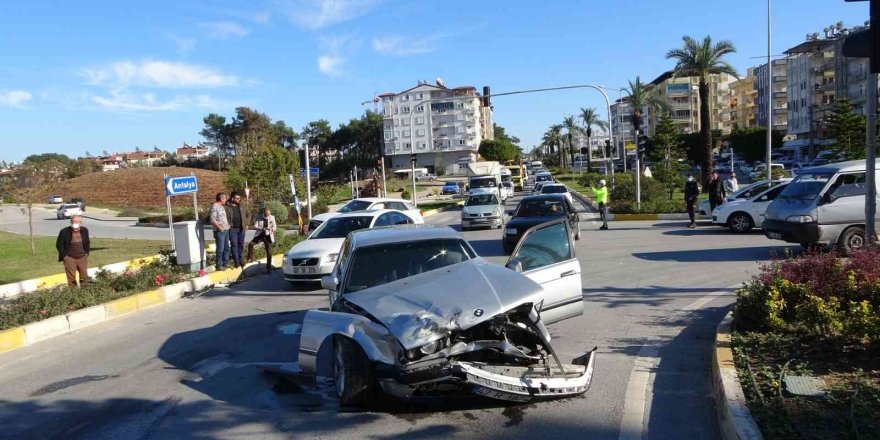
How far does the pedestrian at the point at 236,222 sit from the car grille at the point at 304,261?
Answer: 271 centimetres

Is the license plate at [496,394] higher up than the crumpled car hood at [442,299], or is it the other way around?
the crumpled car hood at [442,299]

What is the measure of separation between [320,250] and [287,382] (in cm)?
654

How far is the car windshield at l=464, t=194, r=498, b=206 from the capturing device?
86.6 ft

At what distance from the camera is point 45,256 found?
20984 millimetres

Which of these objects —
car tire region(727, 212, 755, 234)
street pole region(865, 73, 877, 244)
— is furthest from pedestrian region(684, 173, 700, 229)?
street pole region(865, 73, 877, 244)

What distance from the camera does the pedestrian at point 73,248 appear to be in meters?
12.5

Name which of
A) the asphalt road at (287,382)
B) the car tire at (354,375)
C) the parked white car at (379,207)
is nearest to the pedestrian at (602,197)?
the parked white car at (379,207)

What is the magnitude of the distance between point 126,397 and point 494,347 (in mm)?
3836

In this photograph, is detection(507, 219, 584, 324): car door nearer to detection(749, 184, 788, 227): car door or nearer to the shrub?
detection(749, 184, 788, 227): car door

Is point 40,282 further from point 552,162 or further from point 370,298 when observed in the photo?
point 552,162

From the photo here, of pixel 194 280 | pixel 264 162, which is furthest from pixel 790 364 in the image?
pixel 264 162

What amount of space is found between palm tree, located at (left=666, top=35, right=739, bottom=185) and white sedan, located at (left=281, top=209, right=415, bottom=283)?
88.6 ft

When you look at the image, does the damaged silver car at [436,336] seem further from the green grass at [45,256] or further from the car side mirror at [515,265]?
the green grass at [45,256]

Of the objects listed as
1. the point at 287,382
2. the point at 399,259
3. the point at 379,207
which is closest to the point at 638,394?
the point at 399,259
